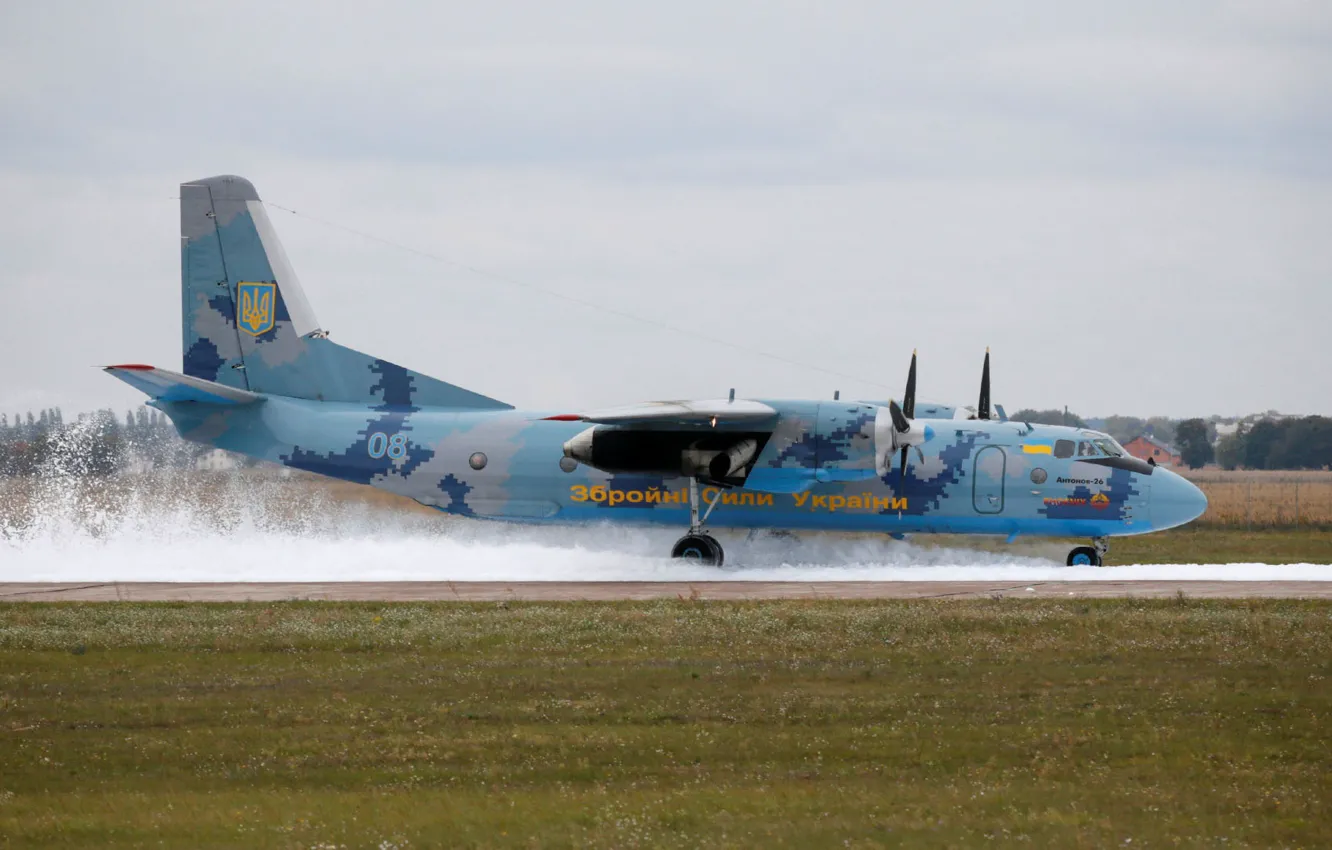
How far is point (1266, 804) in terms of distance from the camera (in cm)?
1134

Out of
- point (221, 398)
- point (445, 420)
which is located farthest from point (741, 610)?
point (221, 398)

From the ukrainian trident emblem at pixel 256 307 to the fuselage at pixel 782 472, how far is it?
181cm

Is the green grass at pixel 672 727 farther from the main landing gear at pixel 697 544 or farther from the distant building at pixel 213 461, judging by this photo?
the distant building at pixel 213 461

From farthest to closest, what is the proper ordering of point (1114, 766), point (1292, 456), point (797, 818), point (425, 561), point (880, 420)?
point (1292, 456), point (425, 561), point (880, 420), point (1114, 766), point (797, 818)

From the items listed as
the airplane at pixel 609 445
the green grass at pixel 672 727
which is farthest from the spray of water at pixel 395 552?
the green grass at pixel 672 727

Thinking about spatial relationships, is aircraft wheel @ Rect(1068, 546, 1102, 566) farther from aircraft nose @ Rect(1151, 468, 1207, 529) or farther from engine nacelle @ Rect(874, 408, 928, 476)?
engine nacelle @ Rect(874, 408, 928, 476)

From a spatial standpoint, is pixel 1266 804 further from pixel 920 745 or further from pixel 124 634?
pixel 124 634

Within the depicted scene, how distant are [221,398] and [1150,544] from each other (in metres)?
24.1

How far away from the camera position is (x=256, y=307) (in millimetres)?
30812

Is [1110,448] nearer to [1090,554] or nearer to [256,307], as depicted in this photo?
[1090,554]

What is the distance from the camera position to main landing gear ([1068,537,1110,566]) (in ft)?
93.1

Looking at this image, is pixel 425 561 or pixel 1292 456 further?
pixel 1292 456

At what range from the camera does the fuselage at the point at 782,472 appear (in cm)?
2753

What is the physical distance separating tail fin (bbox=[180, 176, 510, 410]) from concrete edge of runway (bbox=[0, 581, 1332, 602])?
556 centimetres
